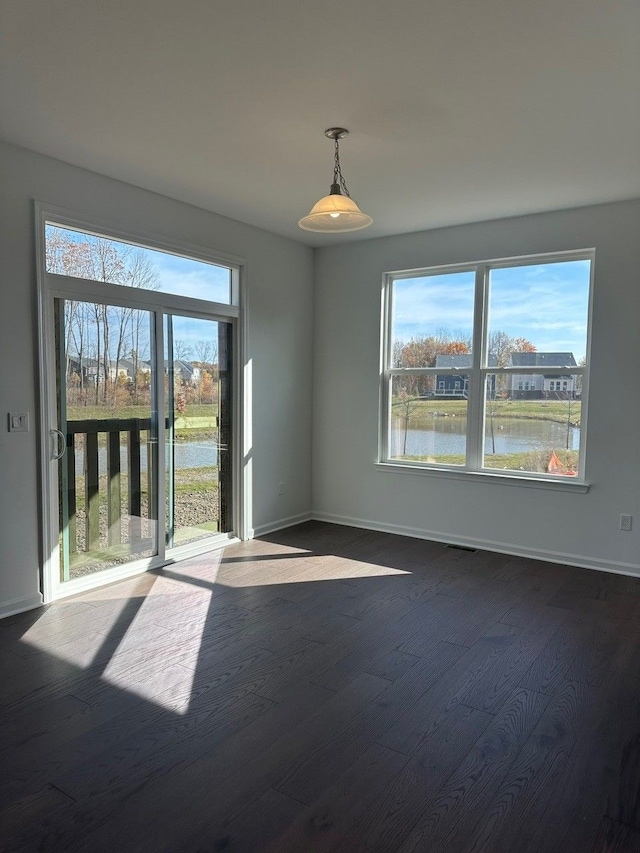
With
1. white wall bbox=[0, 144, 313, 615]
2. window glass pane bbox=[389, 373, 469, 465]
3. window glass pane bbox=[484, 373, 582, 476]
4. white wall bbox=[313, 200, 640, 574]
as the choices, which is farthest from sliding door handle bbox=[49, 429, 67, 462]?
window glass pane bbox=[484, 373, 582, 476]

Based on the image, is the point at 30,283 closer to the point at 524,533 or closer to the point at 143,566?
the point at 143,566

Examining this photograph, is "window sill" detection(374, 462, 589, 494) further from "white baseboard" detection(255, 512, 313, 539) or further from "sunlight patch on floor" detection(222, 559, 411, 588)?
"sunlight patch on floor" detection(222, 559, 411, 588)

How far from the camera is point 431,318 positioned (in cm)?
524

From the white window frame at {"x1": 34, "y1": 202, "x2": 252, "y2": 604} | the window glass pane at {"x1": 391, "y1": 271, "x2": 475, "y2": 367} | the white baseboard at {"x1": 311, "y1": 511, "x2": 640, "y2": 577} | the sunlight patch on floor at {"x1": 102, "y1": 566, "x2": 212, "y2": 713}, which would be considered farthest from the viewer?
the window glass pane at {"x1": 391, "y1": 271, "x2": 475, "y2": 367}

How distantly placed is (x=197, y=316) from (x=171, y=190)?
37.8 inches

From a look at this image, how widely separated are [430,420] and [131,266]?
2845 mm

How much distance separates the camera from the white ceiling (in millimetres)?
2170

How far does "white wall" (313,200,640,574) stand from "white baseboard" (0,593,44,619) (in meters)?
2.96

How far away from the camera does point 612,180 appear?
379 centimetres

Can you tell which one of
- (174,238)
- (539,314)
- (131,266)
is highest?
(174,238)

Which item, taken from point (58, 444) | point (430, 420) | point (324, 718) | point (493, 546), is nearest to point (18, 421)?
point (58, 444)

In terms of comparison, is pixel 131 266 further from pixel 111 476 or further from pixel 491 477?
pixel 491 477

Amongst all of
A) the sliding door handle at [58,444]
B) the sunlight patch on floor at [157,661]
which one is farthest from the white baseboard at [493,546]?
the sliding door handle at [58,444]

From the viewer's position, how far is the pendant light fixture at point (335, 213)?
9.43 ft
